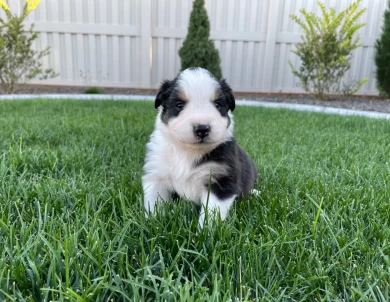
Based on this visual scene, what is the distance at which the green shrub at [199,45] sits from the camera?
876 centimetres

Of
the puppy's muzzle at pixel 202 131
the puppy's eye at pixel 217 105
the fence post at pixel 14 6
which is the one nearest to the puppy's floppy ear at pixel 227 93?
the puppy's eye at pixel 217 105

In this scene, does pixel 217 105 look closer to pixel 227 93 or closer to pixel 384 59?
pixel 227 93

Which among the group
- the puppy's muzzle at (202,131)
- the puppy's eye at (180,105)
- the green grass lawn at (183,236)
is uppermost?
the puppy's eye at (180,105)

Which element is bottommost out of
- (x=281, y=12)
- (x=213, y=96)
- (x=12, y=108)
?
(x=12, y=108)

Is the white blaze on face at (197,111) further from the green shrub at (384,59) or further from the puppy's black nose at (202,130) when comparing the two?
the green shrub at (384,59)

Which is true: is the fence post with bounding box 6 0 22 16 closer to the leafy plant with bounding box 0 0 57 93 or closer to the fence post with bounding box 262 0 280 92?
the leafy plant with bounding box 0 0 57 93

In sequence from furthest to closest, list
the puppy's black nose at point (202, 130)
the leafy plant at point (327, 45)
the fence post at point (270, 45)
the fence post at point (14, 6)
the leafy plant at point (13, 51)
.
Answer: the fence post at point (270, 45)
the fence post at point (14, 6)
the leafy plant at point (327, 45)
the leafy plant at point (13, 51)
the puppy's black nose at point (202, 130)

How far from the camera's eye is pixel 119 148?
371 centimetres

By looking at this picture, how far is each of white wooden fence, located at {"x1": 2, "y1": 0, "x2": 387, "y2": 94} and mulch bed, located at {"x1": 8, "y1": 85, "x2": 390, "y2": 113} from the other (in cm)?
45

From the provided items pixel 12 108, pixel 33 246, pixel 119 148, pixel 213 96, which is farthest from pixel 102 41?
pixel 33 246

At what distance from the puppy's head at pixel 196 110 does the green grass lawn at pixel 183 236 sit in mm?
457

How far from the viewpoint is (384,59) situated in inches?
372

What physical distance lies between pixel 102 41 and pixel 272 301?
10.1 meters

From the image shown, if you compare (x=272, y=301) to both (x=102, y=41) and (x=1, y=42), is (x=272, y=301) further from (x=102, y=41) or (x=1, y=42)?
(x=102, y=41)
